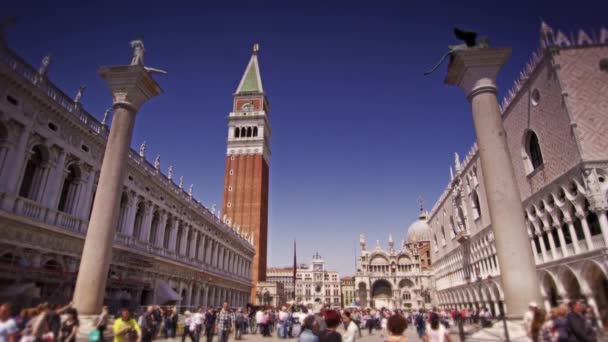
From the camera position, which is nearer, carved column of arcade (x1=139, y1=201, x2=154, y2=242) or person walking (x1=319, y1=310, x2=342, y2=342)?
person walking (x1=319, y1=310, x2=342, y2=342)

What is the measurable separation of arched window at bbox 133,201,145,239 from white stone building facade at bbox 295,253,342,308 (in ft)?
301

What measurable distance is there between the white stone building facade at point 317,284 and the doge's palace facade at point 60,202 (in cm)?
8695

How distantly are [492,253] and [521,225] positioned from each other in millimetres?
27641

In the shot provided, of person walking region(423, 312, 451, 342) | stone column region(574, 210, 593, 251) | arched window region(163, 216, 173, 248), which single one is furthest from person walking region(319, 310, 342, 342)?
arched window region(163, 216, 173, 248)

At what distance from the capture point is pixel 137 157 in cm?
2575

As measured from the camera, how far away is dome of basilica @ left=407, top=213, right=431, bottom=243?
308 feet

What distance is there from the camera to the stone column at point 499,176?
31.0 feet

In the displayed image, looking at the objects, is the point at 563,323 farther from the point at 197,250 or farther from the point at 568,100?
the point at 197,250

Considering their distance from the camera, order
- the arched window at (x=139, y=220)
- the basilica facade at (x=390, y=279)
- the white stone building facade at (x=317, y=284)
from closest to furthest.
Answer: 1. the arched window at (x=139, y=220)
2. the basilica facade at (x=390, y=279)
3. the white stone building facade at (x=317, y=284)

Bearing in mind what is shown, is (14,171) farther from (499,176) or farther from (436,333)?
(499,176)

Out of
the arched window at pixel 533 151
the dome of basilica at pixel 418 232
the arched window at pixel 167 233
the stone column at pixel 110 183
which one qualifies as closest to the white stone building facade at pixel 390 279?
the dome of basilica at pixel 418 232

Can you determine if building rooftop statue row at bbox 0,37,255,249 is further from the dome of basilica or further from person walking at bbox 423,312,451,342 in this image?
the dome of basilica

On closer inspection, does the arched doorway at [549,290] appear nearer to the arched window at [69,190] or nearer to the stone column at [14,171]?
the arched window at [69,190]

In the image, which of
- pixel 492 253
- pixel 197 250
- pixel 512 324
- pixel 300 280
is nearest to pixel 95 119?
pixel 197 250
